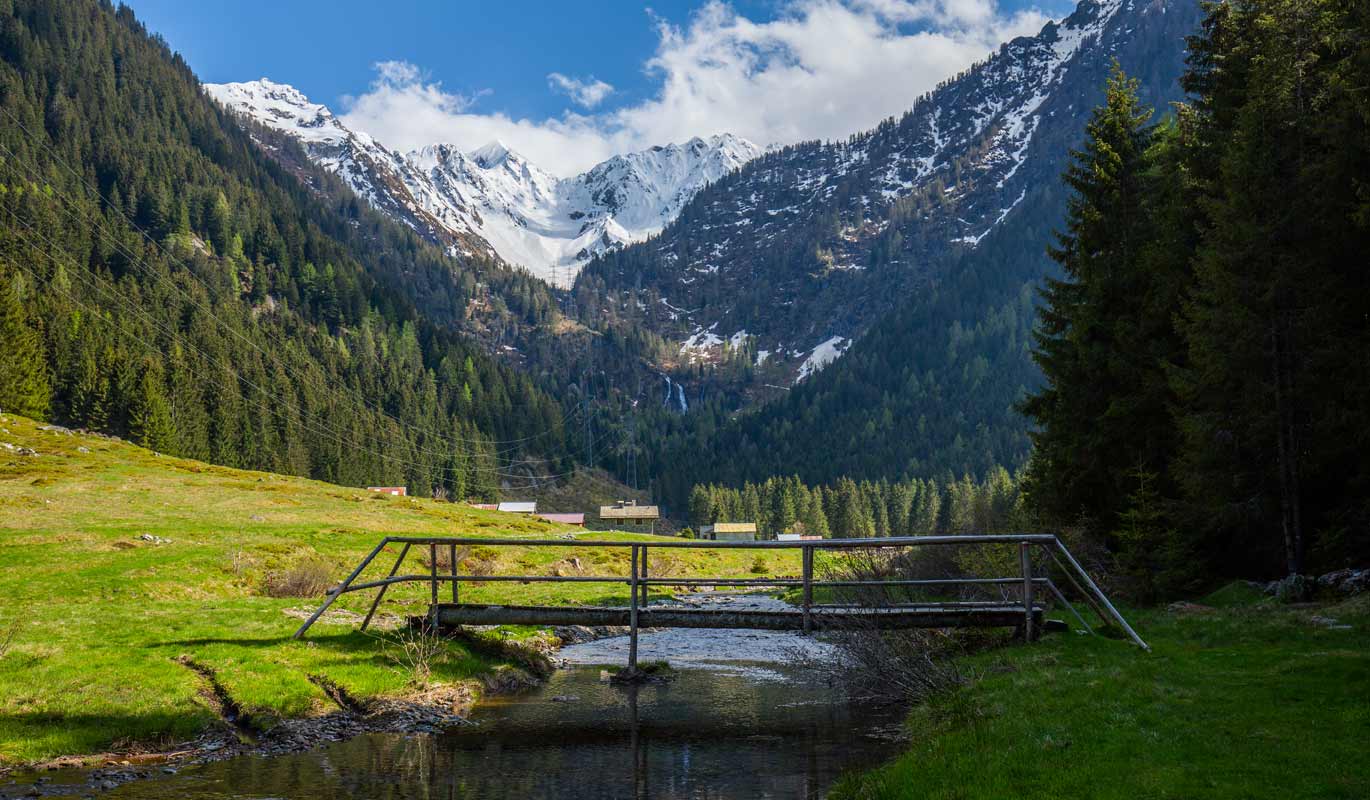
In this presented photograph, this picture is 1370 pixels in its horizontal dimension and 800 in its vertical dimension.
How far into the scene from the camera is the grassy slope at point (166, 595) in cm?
1877

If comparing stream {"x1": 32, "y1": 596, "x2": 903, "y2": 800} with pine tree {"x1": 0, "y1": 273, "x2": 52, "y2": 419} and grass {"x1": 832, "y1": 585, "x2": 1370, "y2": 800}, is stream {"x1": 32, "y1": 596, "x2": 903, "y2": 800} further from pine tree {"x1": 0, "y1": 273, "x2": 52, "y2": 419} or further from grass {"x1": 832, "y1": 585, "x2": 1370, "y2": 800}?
pine tree {"x1": 0, "y1": 273, "x2": 52, "y2": 419}

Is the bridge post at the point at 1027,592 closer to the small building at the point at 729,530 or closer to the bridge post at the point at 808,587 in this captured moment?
the bridge post at the point at 808,587

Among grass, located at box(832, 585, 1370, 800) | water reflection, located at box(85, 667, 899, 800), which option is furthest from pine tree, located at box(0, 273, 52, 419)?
grass, located at box(832, 585, 1370, 800)

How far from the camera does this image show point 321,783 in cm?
1614

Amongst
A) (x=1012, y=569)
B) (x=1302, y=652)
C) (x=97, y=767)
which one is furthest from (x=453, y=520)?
(x=1302, y=652)

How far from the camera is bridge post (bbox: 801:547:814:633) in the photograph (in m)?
21.3

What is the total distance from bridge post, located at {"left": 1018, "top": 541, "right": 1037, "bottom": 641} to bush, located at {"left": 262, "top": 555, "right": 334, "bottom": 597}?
28685 millimetres

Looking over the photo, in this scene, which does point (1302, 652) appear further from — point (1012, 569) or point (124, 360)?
point (124, 360)

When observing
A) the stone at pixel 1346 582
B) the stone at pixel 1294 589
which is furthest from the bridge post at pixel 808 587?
the stone at pixel 1346 582

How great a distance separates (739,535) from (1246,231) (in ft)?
535

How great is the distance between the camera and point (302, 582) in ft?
127

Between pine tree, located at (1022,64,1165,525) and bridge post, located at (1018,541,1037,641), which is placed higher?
pine tree, located at (1022,64,1165,525)

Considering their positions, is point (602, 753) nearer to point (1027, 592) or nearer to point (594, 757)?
A: point (594, 757)

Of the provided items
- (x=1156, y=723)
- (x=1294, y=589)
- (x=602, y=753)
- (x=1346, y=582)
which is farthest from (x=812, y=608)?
(x=1346, y=582)
